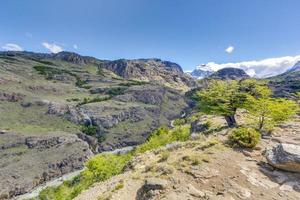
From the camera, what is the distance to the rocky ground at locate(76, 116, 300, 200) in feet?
73.1

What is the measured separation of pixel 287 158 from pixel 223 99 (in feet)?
76.2

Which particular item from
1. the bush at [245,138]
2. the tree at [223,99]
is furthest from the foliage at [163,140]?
the bush at [245,138]

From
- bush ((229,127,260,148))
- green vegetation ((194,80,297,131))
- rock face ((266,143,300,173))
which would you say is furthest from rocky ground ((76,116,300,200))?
green vegetation ((194,80,297,131))

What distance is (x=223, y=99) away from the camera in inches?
1853

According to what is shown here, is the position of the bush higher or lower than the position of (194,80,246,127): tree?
lower

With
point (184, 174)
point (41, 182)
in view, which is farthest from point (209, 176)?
point (41, 182)

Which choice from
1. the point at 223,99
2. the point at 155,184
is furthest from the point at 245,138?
the point at 223,99

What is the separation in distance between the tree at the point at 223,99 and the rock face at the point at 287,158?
19833 millimetres

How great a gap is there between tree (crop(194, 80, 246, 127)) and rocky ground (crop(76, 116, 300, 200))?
1515cm

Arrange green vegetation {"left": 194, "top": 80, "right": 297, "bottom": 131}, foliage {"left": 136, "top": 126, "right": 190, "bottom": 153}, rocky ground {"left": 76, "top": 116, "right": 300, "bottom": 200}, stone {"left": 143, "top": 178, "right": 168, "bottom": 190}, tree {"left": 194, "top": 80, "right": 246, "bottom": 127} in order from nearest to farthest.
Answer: rocky ground {"left": 76, "top": 116, "right": 300, "bottom": 200}, stone {"left": 143, "top": 178, "right": 168, "bottom": 190}, green vegetation {"left": 194, "top": 80, "right": 297, "bottom": 131}, tree {"left": 194, "top": 80, "right": 246, "bottom": 127}, foliage {"left": 136, "top": 126, "right": 190, "bottom": 153}

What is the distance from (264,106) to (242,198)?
60.6ft

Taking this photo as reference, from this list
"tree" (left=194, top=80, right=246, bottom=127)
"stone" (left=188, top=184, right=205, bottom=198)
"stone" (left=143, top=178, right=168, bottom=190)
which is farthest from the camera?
"tree" (left=194, top=80, right=246, bottom=127)

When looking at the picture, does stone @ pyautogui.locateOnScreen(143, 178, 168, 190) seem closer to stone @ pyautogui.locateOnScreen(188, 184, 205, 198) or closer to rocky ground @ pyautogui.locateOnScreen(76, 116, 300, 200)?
rocky ground @ pyautogui.locateOnScreen(76, 116, 300, 200)

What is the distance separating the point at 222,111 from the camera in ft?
152
